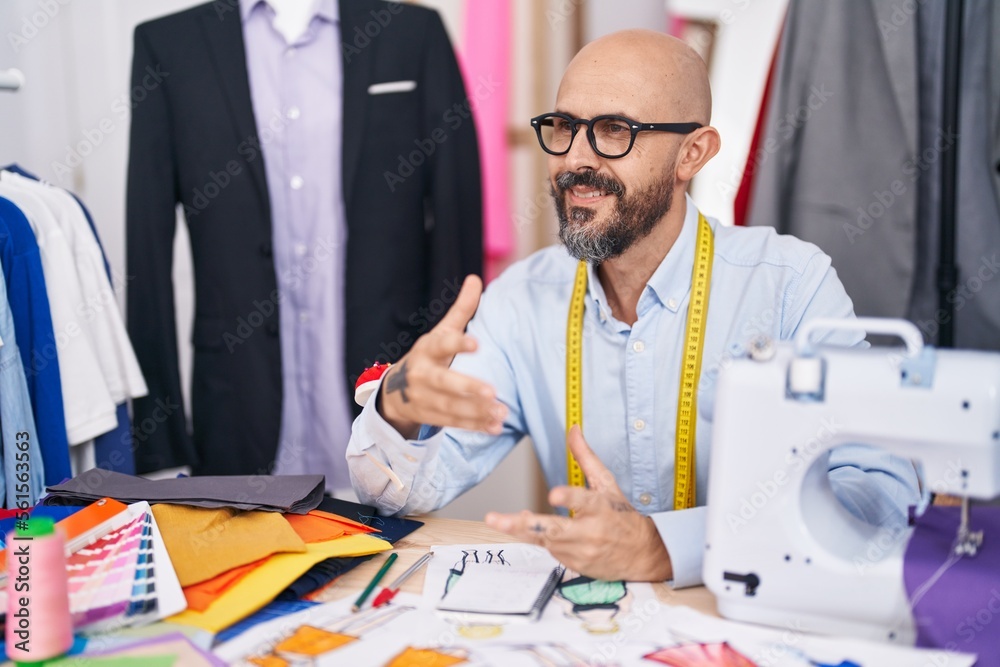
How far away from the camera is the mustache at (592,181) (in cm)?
190

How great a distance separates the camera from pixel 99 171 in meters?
2.93

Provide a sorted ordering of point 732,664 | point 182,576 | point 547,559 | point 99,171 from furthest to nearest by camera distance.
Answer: point 99,171 → point 547,559 → point 182,576 → point 732,664

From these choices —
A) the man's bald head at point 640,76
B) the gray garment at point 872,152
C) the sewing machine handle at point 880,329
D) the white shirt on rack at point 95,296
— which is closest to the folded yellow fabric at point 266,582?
the sewing machine handle at point 880,329

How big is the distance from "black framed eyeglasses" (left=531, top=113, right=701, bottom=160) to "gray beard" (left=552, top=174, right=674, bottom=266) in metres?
0.09

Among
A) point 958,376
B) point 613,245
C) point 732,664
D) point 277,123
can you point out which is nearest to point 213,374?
point 277,123

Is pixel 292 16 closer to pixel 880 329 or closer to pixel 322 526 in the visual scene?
pixel 322 526

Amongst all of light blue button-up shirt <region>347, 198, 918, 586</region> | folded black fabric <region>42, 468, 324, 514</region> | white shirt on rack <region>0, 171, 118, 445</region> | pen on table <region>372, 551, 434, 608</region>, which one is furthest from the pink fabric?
pen on table <region>372, 551, 434, 608</region>

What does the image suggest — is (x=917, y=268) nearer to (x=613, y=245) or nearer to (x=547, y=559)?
(x=613, y=245)

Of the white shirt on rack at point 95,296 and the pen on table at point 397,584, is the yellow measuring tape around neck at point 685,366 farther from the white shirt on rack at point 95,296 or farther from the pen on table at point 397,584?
the white shirt on rack at point 95,296

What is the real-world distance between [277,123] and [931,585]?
2239mm

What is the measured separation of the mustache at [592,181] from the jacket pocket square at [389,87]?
1.01 m

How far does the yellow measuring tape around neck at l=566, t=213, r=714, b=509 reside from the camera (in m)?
1.88

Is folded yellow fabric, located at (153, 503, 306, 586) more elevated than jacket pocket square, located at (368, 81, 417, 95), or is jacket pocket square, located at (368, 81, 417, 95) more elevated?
jacket pocket square, located at (368, 81, 417, 95)

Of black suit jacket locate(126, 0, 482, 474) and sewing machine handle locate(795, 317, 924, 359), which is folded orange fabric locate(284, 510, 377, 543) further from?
black suit jacket locate(126, 0, 482, 474)
